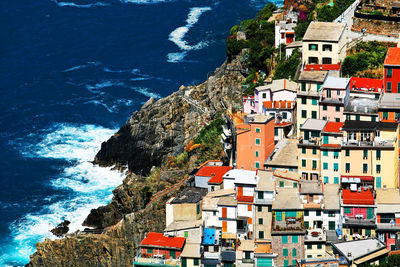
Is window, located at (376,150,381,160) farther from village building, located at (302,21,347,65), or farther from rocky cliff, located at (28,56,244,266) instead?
rocky cliff, located at (28,56,244,266)

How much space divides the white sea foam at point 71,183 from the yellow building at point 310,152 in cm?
4575

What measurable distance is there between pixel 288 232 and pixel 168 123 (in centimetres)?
5591

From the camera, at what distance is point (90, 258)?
5669 inches

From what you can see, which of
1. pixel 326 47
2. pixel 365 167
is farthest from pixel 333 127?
pixel 326 47

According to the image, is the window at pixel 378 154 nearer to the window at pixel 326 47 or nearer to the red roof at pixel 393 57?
the red roof at pixel 393 57

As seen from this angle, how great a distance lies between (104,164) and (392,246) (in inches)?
2833

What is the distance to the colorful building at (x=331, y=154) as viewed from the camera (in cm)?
12481

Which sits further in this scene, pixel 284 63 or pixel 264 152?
pixel 284 63

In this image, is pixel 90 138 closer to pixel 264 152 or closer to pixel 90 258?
pixel 90 258

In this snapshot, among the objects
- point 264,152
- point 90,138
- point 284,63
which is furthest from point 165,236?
point 90,138

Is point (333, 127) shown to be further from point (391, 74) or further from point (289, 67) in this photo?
point (289, 67)

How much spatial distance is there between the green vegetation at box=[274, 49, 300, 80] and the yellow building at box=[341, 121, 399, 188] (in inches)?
1097

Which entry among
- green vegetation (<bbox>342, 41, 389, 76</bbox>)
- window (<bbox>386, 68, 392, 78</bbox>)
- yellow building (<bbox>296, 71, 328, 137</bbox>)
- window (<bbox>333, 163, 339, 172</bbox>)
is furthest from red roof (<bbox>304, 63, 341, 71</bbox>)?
window (<bbox>333, 163, 339, 172</bbox>)

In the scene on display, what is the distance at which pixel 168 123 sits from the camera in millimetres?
172000
